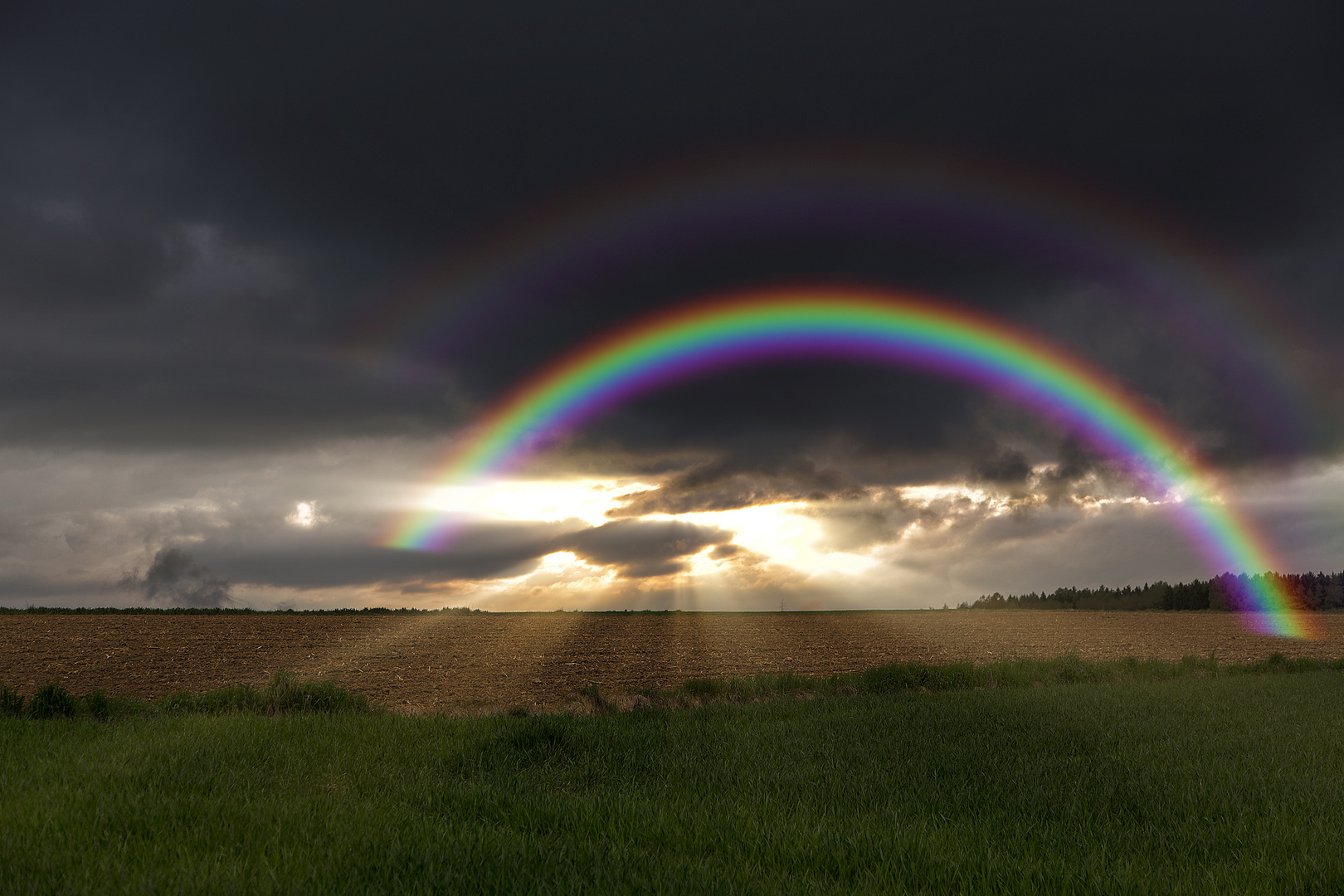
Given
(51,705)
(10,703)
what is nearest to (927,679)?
(51,705)

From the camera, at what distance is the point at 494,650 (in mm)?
40500

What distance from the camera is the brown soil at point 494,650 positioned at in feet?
92.1

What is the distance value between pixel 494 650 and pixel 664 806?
35.3 metres

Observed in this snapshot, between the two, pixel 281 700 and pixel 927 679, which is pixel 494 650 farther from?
pixel 927 679

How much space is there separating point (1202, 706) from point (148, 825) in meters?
21.4

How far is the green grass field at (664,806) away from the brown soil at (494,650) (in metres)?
8.27

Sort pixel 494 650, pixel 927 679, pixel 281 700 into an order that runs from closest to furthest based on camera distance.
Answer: pixel 281 700
pixel 927 679
pixel 494 650

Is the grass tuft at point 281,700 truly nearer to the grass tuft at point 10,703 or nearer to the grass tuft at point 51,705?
the grass tuft at point 51,705

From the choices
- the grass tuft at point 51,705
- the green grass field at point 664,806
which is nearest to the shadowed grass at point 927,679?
the green grass field at point 664,806

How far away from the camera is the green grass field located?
5.64m

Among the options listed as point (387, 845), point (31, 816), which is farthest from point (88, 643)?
point (387, 845)

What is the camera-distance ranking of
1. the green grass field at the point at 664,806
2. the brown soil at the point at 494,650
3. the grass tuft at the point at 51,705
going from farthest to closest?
1. the brown soil at the point at 494,650
2. the grass tuft at the point at 51,705
3. the green grass field at the point at 664,806

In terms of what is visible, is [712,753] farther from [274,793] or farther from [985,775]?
[274,793]

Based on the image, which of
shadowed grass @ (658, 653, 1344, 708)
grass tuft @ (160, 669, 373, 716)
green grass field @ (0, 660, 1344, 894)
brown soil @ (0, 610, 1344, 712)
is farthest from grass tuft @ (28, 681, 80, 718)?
shadowed grass @ (658, 653, 1344, 708)
